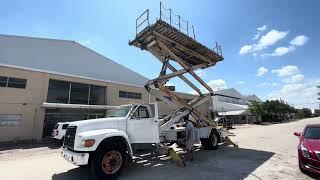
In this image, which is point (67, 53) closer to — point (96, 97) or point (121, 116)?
point (96, 97)

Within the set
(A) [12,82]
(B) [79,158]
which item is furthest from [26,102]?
(B) [79,158]

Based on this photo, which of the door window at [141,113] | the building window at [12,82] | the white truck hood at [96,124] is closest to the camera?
the white truck hood at [96,124]

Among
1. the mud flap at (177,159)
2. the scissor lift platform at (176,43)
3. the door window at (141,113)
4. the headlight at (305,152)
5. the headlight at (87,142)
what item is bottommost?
the mud flap at (177,159)

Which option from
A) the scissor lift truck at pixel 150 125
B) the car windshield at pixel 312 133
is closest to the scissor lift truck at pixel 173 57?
the scissor lift truck at pixel 150 125

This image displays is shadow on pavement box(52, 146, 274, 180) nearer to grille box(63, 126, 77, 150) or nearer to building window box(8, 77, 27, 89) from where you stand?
grille box(63, 126, 77, 150)

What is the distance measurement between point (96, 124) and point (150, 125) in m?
2.22

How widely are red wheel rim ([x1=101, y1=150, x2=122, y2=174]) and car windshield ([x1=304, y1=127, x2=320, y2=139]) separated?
6473 millimetres

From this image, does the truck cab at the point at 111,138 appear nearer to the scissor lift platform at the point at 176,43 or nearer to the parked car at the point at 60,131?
the scissor lift platform at the point at 176,43

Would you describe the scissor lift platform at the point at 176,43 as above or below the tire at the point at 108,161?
above

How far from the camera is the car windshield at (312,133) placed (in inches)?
310

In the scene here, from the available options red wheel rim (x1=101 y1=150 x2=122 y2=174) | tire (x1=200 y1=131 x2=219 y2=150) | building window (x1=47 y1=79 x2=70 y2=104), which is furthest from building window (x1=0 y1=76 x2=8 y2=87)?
tire (x1=200 y1=131 x2=219 y2=150)

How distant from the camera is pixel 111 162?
7.42 m

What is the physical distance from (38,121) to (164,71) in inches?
547

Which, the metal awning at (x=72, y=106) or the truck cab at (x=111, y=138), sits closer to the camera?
the truck cab at (x=111, y=138)
